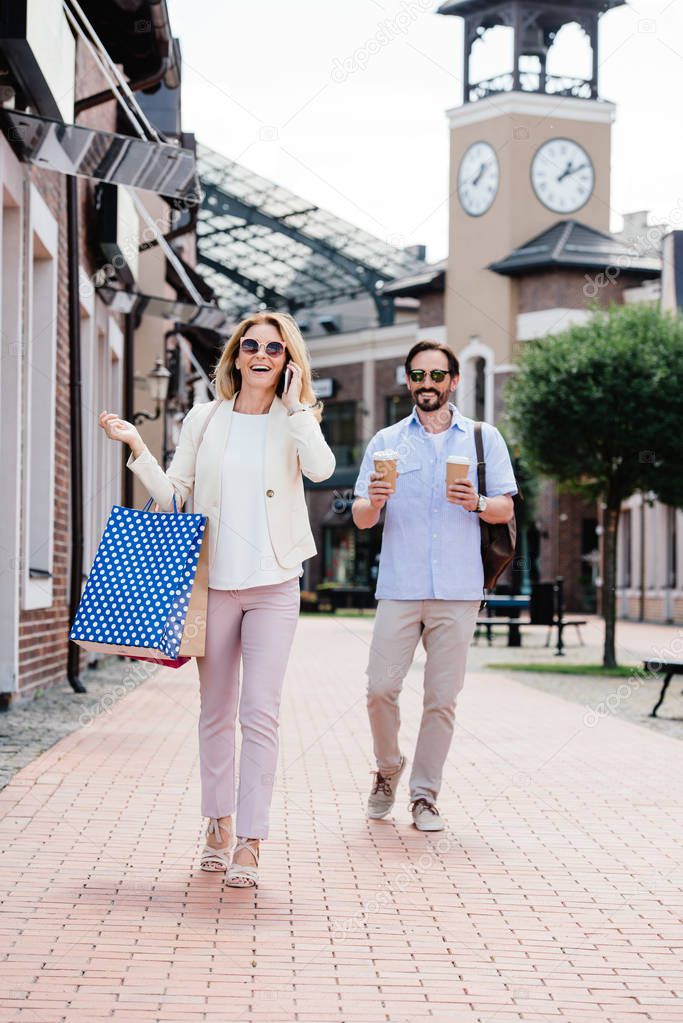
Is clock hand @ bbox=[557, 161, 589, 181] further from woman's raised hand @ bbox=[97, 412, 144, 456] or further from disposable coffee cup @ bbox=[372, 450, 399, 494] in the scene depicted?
woman's raised hand @ bbox=[97, 412, 144, 456]

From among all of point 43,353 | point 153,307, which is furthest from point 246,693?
point 153,307

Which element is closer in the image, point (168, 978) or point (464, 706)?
point (168, 978)

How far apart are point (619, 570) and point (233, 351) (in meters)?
41.1

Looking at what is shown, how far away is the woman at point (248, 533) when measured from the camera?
4.95m

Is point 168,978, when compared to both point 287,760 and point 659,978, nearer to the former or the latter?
point 659,978

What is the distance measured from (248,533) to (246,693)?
1.75 feet

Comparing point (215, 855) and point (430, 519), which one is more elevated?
point (430, 519)

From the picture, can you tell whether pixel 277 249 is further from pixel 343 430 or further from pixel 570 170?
pixel 570 170

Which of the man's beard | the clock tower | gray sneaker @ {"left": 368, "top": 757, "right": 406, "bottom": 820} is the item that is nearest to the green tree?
gray sneaker @ {"left": 368, "top": 757, "right": 406, "bottom": 820}

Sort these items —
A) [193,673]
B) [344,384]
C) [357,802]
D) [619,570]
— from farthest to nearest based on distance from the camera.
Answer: [344,384] < [619,570] < [193,673] < [357,802]

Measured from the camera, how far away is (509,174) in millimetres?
45812

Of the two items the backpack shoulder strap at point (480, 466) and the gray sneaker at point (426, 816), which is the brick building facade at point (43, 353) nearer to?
the backpack shoulder strap at point (480, 466)

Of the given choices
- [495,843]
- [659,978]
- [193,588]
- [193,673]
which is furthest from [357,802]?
[193,673]

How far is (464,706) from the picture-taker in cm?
1230
